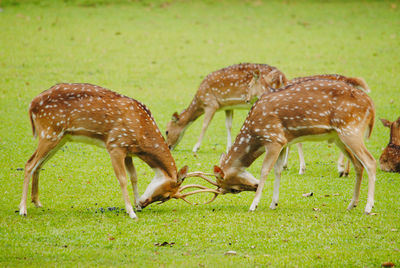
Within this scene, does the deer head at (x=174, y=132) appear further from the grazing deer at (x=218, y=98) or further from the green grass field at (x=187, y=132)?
the green grass field at (x=187, y=132)

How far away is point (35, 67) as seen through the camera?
2061 centimetres

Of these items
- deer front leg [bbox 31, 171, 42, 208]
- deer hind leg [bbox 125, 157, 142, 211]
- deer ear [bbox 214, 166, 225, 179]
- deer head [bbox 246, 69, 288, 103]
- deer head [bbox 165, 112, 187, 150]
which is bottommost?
deer head [bbox 165, 112, 187, 150]

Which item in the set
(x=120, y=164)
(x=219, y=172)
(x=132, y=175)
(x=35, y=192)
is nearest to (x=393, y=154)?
(x=219, y=172)

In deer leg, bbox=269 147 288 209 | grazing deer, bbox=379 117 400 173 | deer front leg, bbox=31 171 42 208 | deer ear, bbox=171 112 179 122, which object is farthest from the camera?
deer ear, bbox=171 112 179 122

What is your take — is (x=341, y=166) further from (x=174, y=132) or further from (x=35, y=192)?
(x=35, y=192)

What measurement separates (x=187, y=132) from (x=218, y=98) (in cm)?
219

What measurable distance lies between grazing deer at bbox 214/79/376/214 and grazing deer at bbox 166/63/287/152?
4631 millimetres

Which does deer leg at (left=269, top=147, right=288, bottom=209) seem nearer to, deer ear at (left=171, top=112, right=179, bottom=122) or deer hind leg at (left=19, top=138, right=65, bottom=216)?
deer hind leg at (left=19, top=138, right=65, bottom=216)

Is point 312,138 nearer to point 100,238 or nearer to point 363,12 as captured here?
point 100,238

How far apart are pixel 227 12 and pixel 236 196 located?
20460 mm

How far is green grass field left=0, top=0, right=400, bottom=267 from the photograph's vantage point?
272 inches

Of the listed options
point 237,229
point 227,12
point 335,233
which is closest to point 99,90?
point 237,229

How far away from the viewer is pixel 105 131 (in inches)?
324

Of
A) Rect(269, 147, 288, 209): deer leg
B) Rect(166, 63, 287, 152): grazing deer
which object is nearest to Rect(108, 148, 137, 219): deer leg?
Rect(269, 147, 288, 209): deer leg
